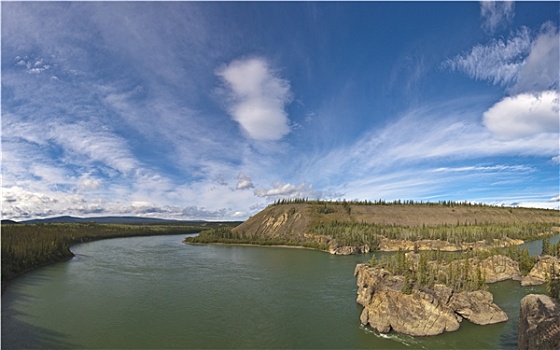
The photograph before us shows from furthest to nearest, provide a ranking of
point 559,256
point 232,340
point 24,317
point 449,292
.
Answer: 1. point 559,256
2. point 24,317
3. point 449,292
4. point 232,340

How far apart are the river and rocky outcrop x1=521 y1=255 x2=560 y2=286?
60.5 inches

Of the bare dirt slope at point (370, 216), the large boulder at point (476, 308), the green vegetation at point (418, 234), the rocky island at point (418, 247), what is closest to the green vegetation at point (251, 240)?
the rocky island at point (418, 247)

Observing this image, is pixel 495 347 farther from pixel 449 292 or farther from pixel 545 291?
pixel 545 291

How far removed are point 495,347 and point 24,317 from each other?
41.6 metres

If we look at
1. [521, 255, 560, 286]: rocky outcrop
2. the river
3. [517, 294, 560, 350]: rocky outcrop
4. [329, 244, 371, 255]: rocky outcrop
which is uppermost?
[517, 294, 560, 350]: rocky outcrop

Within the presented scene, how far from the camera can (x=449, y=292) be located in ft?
96.2

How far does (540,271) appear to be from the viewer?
45.7 metres

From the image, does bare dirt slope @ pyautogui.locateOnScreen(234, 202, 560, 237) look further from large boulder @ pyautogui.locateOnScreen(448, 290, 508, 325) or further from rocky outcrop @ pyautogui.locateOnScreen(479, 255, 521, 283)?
large boulder @ pyautogui.locateOnScreen(448, 290, 508, 325)

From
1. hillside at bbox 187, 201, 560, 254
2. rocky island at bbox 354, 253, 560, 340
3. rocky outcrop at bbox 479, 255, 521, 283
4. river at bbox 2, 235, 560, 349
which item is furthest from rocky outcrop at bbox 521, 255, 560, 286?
hillside at bbox 187, 201, 560, 254

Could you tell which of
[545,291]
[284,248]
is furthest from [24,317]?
[284,248]

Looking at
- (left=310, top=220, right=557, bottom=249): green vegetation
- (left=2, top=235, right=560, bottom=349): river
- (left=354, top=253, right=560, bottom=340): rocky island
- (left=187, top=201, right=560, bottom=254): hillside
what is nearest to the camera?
(left=2, top=235, right=560, bottom=349): river

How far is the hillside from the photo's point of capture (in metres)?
90.9

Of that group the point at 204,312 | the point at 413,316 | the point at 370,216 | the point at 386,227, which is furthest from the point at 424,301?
the point at 370,216

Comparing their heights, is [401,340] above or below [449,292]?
below
